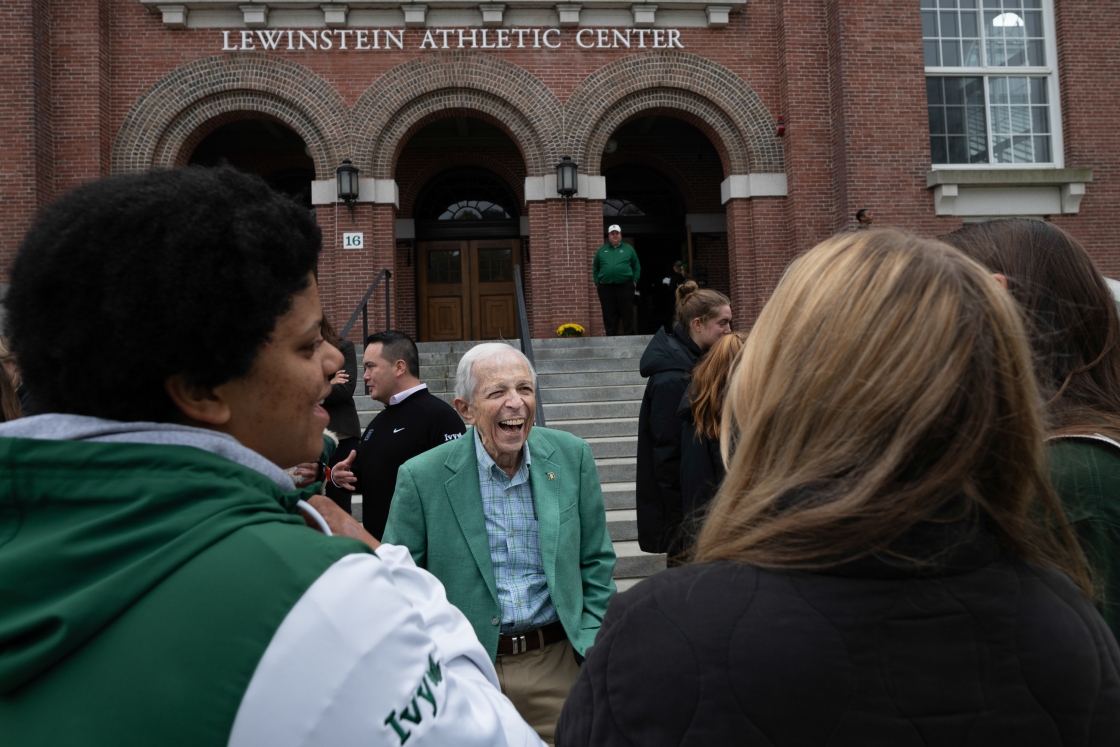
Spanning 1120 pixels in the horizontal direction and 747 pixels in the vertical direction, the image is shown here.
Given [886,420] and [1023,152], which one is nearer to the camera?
[886,420]

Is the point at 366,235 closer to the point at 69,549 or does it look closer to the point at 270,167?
the point at 270,167

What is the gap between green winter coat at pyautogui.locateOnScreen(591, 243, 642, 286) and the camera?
12.5 meters

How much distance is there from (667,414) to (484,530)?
6.32 feet

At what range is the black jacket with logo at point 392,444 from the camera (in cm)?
427

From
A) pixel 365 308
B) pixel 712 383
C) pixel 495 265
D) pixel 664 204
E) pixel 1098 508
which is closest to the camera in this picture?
pixel 1098 508

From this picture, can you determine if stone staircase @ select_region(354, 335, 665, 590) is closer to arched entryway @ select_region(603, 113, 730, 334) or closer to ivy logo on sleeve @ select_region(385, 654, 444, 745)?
arched entryway @ select_region(603, 113, 730, 334)

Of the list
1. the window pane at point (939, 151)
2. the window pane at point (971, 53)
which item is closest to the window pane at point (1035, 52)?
the window pane at point (971, 53)

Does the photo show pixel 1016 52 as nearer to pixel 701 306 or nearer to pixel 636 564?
pixel 701 306

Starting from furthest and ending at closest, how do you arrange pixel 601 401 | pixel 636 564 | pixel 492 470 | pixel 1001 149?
pixel 1001 149
pixel 601 401
pixel 636 564
pixel 492 470

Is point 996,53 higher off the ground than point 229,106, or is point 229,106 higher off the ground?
point 996,53

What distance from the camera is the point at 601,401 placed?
9.76m

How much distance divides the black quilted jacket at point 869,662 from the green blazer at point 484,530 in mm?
1911

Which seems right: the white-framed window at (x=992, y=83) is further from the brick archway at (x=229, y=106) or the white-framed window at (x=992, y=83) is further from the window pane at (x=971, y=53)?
the brick archway at (x=229, y=106)

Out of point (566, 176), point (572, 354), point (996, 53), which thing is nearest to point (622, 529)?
point (572, 354)
